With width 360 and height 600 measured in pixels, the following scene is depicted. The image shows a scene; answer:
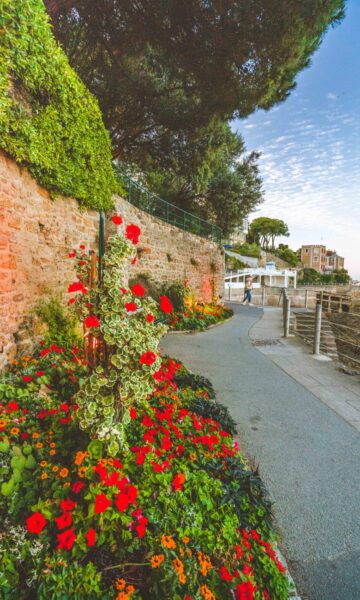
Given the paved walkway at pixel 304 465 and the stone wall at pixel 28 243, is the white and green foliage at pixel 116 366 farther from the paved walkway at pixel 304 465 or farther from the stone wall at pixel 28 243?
the stone wall at pixel 28 243

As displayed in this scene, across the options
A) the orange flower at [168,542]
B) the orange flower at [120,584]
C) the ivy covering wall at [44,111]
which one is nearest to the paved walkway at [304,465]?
the orange flower at [168,542]

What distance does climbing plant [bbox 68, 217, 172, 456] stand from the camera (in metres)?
1.98

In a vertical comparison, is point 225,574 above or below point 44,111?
below

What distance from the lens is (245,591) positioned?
1.60 metres

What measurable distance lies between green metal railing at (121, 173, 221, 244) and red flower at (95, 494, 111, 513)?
9.07 meters

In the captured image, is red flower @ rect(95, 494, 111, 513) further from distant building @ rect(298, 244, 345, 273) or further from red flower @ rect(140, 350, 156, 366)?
distant building @ rect(298, 244, 345, 273)

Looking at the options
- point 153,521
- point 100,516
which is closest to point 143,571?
point 153,521

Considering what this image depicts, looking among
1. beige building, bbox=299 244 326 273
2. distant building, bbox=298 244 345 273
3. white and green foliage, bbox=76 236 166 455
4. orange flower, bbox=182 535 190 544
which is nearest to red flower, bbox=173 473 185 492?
orange flower, bbox=182 535 190 544

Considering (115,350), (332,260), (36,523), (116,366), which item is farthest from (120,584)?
(332,260)

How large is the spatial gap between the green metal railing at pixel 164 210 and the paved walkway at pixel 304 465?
6644 mm

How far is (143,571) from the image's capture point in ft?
5.37

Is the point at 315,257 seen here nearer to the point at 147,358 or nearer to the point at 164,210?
the point at 164,210

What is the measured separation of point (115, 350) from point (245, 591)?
1.65 meters

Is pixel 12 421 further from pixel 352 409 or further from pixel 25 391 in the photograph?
pixel 352 409
